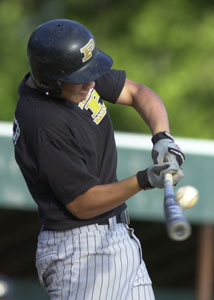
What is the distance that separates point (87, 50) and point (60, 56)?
154 millimetres

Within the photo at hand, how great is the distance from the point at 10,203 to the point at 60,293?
468 cm

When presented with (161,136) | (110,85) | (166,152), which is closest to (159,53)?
(110,85)

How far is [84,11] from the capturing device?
12.4 metres

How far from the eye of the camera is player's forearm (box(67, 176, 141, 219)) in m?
3.66

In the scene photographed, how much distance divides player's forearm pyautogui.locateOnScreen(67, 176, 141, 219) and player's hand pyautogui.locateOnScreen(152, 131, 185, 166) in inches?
9.9

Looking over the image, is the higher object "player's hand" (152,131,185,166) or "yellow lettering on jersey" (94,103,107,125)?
"yellow lettering on jersey" (94,103,107,125)

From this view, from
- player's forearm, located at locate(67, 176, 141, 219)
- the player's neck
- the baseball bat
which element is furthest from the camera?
the player's neck

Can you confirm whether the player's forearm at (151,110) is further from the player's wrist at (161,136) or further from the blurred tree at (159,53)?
the blurred tree at (159,53)

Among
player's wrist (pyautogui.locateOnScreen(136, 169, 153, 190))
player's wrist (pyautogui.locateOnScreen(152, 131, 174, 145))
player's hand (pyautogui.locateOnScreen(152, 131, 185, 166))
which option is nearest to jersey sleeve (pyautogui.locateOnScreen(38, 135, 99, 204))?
player's wrist (pyautogui.locateOnScreen(136, 169, 153, 190))

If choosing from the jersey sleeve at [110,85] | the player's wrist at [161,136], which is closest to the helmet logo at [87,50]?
the jersey sleeve at [110,85]

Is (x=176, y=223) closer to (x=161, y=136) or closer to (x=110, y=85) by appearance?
(x=161, y=136)

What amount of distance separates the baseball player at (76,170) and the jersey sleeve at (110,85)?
166 millimetres

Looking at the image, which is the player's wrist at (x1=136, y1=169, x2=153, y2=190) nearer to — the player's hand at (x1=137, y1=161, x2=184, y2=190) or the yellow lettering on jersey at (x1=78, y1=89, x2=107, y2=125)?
the player's hand at (x1=137, y1=161, x2=184, y2=190)

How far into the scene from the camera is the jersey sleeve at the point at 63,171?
3.68 m
